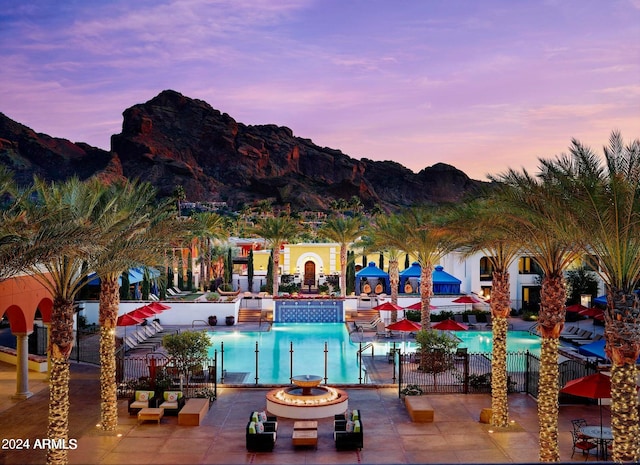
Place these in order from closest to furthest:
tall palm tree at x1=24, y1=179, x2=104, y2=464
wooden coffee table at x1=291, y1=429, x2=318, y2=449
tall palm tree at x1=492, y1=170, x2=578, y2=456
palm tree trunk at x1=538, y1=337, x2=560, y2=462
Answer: tall palm tree at x1=492, y1=170, x2=578, y2=456, tall palm tree at x1=24, y1=179, x2=104, y2=464, palm tree trunk at x1=538, y1=337, x2=560, y2=462, wooden coffee table at x1=291, y1=429, x2=318, y2=449

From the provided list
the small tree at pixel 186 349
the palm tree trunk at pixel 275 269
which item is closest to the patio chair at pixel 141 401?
the small tree at pixel 186 349

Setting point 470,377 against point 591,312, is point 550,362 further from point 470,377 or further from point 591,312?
point 591,312

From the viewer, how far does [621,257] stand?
33.3 feet

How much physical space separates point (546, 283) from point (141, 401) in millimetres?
11887

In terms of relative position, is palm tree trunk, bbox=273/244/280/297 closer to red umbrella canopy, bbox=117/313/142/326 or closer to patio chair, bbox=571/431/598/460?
red umbrella canopy, bbox=117/313/142/326

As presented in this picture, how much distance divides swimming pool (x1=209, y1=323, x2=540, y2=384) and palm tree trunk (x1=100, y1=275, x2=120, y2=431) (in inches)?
284

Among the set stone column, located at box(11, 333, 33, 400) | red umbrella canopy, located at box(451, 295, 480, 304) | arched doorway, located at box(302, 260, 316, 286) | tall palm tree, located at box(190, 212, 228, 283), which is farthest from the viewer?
arched doorway, located at box(302, 260, 316, 286)

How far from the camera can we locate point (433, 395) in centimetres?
1981

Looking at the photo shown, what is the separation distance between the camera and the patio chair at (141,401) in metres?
17.5

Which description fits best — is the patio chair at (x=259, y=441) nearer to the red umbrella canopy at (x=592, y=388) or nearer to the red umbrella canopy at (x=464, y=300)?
the red umbrella canopy at (x=592, y=388)

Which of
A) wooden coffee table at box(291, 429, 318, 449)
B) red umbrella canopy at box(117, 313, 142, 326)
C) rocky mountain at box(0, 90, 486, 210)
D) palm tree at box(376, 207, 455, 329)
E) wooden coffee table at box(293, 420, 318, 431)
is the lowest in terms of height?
wooden coffee table at box(291, 429, 318, 449)

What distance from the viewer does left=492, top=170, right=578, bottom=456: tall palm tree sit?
480 inches

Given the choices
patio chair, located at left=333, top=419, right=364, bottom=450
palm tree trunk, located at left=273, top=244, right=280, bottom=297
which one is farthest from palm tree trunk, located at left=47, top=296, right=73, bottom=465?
palm tree trunk, located at left=273, top=244, right=280, bottom=297

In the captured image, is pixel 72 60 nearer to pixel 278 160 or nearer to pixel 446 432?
pixel 446 432
